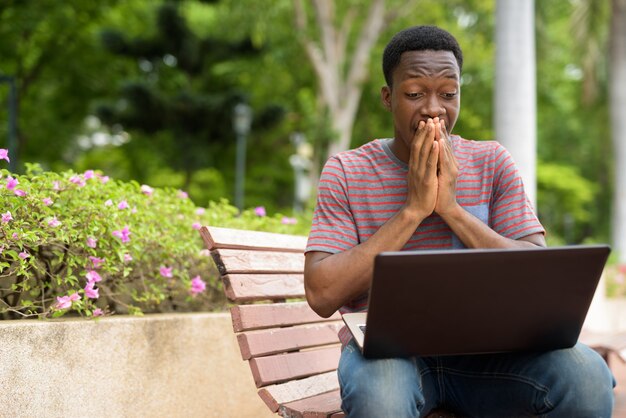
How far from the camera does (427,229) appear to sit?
8.17 ft

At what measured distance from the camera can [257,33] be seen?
15.6 m

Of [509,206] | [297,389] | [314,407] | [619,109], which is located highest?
[509,206]

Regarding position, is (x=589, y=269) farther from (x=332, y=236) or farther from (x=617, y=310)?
(x=617, y=310)

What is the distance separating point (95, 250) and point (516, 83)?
14.2ft

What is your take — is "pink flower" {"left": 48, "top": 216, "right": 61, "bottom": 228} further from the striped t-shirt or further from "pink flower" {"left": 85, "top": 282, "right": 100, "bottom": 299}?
the striped t-shirt

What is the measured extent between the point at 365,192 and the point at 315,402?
707 mm

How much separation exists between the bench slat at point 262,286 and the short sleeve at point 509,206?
92 cm

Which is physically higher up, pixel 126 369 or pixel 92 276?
pixel 92 276

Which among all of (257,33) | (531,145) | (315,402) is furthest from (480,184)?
(257,33)

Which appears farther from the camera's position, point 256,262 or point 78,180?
point 78,180

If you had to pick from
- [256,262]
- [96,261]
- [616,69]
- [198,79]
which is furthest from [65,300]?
[198,79]

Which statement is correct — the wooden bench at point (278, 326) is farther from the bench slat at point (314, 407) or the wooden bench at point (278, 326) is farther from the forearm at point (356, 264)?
the forearm at point (356, 264)

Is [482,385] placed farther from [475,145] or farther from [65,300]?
[65,300]

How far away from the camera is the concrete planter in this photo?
2.93 meters
